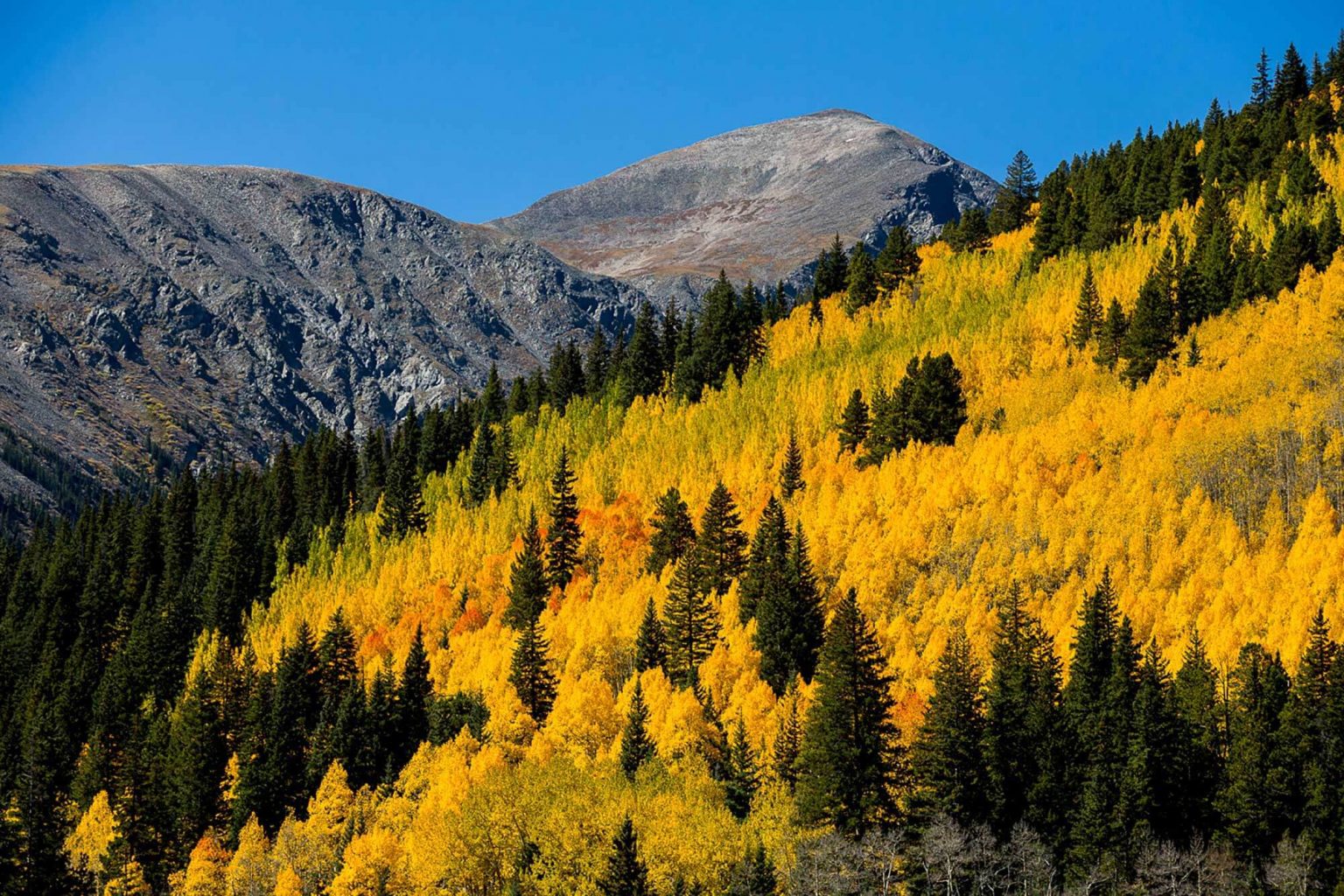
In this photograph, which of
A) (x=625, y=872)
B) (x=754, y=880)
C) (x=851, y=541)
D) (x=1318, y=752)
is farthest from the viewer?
(x=851, y=541)

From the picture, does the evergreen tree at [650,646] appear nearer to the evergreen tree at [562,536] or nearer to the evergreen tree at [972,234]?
the evergreen tree at [562,536]

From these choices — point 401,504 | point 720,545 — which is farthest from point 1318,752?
point 401,504

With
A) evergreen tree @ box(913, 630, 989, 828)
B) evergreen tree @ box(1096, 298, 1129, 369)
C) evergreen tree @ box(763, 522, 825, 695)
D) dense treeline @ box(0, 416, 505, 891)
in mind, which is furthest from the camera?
evergreen tree @ box(1096, 298, 1129, 369)

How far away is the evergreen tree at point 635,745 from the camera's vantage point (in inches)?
3433

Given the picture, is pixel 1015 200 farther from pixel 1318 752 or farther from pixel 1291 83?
pixel 1318 752

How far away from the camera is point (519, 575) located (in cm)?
12938

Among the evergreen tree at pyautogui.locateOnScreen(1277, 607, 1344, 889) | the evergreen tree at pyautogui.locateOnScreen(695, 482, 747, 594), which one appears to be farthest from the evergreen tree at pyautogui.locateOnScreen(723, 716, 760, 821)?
the evergreen tree at pyautogui.locateOnScreen(695, 482, 747, 594)

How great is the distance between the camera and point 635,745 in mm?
87812

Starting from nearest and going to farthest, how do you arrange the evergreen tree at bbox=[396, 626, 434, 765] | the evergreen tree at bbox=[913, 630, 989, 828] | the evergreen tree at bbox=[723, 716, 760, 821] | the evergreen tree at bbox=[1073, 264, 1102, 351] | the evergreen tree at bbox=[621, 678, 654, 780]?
the evergreen tree at bbox=[913, 630, 989, 828], the evergreen tree at bbox=[723, 716, 760, 821], the evergreen tree at bbox=[621, 678, 654, 780], the evergreen tree at bbox=[396, 626, 434, 765], the evergreen tree at bbox=[1073, 264, 1102, 351]

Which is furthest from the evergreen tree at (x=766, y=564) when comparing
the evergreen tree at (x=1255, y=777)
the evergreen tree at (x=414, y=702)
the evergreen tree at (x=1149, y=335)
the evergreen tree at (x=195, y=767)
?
the evergreen tree at (x=195, y=767)

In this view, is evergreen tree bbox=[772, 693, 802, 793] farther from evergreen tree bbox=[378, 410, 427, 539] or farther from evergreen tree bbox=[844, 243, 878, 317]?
evergreen tree bbox=[844, 243, 878, 317]

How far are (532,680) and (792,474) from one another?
40166 mm

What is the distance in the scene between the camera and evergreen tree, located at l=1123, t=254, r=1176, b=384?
12925 centimetres

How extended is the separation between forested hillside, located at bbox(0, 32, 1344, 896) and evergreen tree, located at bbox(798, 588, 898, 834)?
276 mm
